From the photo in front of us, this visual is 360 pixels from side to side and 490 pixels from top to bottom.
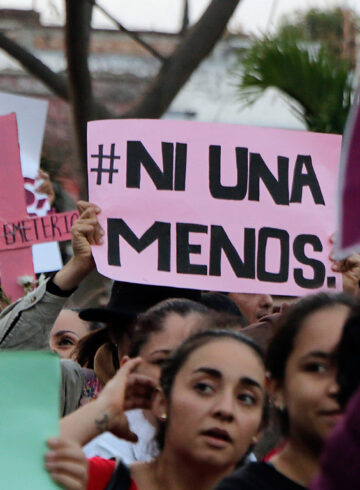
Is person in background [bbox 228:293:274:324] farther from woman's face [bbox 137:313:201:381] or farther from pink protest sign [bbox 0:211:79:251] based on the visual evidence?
woman's face [bbox 137:313:201:381]

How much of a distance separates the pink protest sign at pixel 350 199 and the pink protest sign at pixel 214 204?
1975mm

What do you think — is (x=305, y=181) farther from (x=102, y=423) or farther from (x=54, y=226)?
(x=102, y=423)

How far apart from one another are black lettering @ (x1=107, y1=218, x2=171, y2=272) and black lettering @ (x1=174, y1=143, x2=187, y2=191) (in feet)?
0.51

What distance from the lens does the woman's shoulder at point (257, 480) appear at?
7.49 feet

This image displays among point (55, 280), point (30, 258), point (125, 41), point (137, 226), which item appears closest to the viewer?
point (55, 280)

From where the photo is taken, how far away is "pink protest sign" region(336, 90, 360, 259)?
6.32ft

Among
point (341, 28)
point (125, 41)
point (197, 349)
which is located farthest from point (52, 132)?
point (197, 349)

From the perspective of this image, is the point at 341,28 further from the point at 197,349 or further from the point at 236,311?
the point at 197,349

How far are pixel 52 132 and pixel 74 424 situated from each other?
42.2 ft

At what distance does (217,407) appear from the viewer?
259 centimetres

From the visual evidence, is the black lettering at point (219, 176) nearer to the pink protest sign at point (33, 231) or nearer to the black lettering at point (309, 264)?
the black lettering at point (309, 264)

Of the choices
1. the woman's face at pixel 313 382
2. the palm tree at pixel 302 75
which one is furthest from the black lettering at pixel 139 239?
the palm tree at pixel 302 75

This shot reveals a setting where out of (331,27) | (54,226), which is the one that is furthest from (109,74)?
(54,226)

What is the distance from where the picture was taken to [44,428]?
2.39 meters
